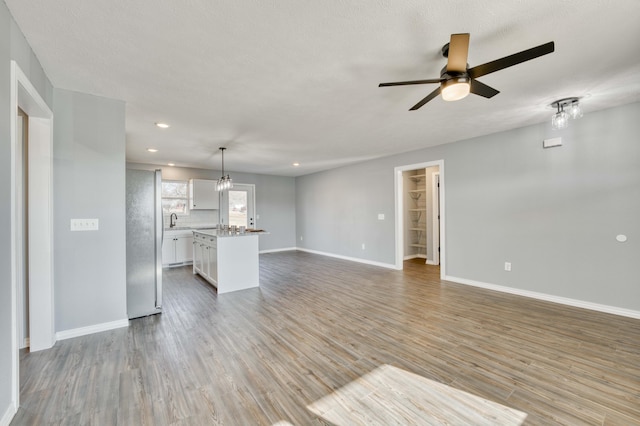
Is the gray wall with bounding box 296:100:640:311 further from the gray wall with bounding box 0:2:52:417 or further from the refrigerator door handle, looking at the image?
the gray wall with bounding box 0:2:52:417

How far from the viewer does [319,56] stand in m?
2.20

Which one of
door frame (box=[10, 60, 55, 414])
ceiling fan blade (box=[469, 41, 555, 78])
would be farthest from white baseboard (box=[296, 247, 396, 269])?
door frame (box=[10, 60, 55, 414])

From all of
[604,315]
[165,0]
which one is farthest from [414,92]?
[604,315]

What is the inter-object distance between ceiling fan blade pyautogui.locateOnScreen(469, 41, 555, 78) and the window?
7.18 m

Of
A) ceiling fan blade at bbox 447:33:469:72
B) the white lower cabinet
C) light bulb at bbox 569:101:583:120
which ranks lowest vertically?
the white lower cabinet

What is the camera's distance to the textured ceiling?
1.71 m

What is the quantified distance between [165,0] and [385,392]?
9.58ft

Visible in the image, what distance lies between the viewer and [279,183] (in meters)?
9.05

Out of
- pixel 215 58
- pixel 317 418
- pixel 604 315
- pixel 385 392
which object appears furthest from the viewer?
pixel 604 315

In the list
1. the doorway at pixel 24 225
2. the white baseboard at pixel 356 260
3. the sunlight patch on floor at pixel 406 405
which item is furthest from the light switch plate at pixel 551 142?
the doorway at pixel 24 225

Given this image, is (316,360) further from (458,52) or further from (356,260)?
(356,260)

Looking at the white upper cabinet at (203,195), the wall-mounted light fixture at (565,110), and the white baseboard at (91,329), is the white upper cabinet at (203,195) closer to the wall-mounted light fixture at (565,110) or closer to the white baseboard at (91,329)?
the white baseboard at (91,329)

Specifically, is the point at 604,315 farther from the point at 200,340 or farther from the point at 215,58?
the point at 215,58

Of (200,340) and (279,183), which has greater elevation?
(279,183)
